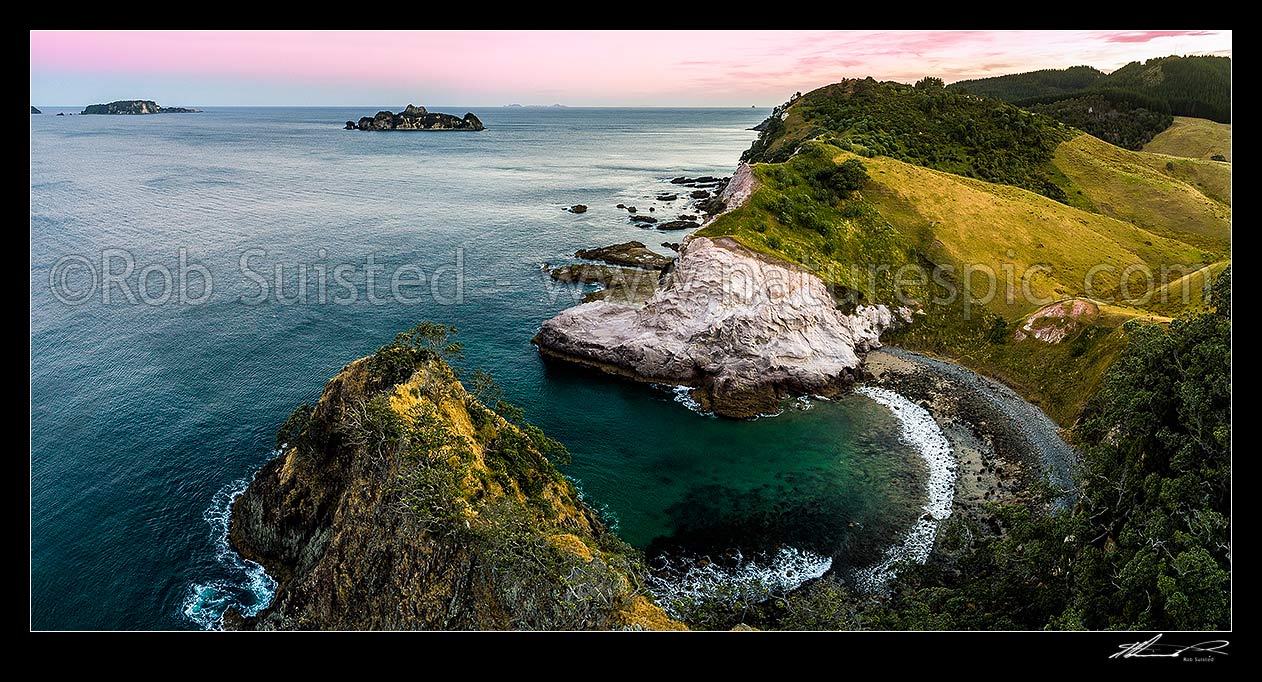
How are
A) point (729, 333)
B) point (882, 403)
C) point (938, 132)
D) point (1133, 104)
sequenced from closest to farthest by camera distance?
point (882, 403)
point (729, 333)
point (938, 132)
point (1133, 104)

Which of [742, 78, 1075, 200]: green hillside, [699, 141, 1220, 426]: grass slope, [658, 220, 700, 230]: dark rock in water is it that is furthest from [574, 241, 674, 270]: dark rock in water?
[742, 78, 1075, 200]: green hillside

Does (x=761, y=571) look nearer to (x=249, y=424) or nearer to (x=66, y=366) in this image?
(x=249, y=424)

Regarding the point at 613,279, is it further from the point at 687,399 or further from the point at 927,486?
the point at 927,486

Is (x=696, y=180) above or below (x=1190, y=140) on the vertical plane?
below

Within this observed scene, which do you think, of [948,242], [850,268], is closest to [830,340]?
[850,268]

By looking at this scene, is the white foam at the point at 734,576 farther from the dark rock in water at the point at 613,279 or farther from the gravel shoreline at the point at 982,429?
the dark rock in water at the point at 613,279

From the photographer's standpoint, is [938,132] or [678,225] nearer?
[938,132]
